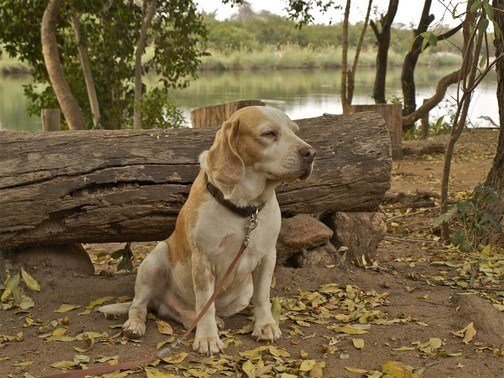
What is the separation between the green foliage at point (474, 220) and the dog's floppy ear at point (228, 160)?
2.87 m

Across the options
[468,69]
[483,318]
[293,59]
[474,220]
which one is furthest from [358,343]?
[293,59]

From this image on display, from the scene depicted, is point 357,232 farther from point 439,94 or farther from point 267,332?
point 439,94

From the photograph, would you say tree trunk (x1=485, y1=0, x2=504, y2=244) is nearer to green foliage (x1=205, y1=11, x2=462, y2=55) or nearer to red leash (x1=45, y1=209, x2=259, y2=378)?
red leash (x1=45, y1=209, x2=259, y2=378)

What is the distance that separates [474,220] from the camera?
7.00 m

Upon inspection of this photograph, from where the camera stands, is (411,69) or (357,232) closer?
(357,232)

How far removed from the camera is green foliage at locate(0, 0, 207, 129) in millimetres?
12344

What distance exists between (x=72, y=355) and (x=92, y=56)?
9718 mm

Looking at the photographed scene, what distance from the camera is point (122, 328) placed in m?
4.83

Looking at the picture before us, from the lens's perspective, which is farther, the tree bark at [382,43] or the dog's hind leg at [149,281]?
the tree bark at [382,43]

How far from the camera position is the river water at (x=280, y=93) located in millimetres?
21656

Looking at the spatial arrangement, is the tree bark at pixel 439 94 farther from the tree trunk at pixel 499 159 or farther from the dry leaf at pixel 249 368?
the dry leaf at pixel 249 368

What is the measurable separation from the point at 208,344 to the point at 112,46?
9.25 metres

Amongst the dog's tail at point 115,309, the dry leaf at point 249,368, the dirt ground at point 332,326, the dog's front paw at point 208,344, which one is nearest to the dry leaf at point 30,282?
the dirt ground at point 332,326

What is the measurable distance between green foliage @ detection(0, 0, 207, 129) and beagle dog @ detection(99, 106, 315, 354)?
24.3ft
